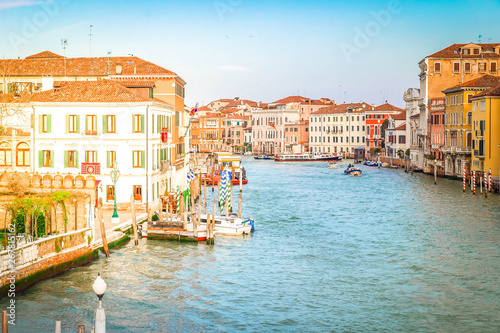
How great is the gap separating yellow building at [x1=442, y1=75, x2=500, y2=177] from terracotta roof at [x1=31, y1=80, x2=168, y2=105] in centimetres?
2545

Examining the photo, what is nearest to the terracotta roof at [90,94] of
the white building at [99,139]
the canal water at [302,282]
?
the white building at [99,139]

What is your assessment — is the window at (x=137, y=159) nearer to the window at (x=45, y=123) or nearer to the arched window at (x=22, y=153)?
the window at (x=45, y=123)

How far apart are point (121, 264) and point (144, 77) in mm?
15774

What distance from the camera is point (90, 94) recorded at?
978 inches

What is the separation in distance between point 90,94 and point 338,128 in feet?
216

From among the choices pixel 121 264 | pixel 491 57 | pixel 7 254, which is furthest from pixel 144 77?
pixel 491 57

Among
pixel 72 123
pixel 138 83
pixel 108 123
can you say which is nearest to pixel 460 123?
pixel 138 83

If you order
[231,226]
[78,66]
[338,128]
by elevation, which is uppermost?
[78,66]

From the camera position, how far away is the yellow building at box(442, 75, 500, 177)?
43594mm

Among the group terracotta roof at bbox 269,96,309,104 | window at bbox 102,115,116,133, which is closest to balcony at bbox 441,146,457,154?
window at bbox 102,115,116,133

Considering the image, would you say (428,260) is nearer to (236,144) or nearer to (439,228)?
(439,228)

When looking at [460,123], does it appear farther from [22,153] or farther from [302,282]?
[302,282]

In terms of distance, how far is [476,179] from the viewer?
40.8 metres

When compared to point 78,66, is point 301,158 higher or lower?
lower
